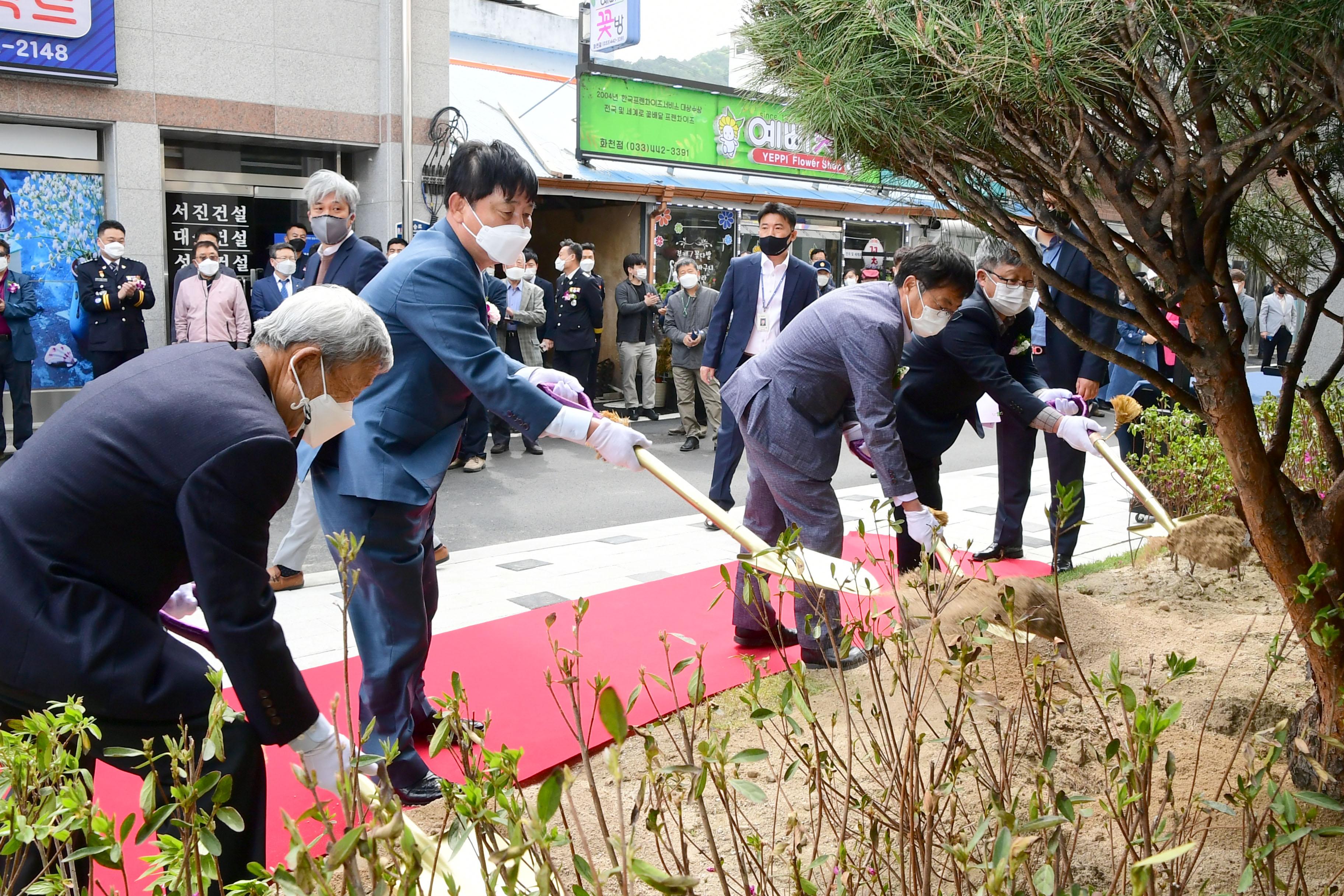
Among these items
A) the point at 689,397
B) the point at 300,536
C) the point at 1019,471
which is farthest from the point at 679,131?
the point at 300,536

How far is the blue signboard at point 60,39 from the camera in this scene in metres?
9.26

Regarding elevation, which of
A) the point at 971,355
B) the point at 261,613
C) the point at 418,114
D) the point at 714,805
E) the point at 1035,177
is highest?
the point at 418,114

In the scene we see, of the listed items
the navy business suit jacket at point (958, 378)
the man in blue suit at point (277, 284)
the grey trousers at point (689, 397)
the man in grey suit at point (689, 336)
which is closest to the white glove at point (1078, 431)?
the navy business suit jacket at point (958, 378)

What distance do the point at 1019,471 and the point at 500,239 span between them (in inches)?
131

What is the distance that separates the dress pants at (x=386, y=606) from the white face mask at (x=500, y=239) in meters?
0.76

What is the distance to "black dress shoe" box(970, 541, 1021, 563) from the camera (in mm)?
5453

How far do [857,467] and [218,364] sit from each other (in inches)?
289

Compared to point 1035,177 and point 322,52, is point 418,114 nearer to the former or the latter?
point 322,52

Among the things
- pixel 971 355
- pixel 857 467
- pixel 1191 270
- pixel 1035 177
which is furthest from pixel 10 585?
pixel 857 467

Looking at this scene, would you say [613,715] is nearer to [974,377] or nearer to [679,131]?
[974,377]

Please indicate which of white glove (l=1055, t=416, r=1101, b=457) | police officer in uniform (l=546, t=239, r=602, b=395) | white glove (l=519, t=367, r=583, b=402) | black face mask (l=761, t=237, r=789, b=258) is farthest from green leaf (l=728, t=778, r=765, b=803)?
police officer in uniform (l=546, t=239, r=602, b=395)

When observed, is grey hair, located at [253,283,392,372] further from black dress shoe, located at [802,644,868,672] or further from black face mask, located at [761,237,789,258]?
black face mask, located at [761,237,789,258]

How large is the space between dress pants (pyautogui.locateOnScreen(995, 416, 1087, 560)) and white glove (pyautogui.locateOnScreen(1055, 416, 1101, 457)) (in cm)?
63

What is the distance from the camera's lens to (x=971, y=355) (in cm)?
462
